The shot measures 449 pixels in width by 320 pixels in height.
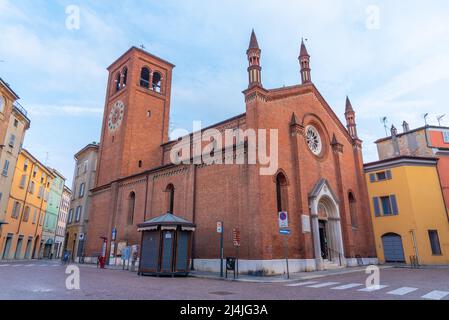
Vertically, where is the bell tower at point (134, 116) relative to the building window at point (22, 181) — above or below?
above

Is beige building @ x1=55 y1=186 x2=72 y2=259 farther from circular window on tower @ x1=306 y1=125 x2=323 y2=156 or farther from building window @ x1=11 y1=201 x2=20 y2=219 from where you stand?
circular window on tower @ x1=306 y1=125 x2=323 y2=156

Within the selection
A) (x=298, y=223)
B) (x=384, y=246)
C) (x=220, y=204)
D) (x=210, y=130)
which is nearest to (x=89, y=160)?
(x=210, y=130)

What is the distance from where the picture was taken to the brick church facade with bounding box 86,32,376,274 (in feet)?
59.0

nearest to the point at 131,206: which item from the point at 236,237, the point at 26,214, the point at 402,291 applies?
the point at 236,237

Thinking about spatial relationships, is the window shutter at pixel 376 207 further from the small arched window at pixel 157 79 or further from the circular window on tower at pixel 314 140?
the small arched window at pixel 157 79

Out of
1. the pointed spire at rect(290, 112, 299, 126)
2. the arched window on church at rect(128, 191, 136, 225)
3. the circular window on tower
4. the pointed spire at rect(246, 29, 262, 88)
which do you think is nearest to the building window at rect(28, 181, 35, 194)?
the arched window on church at rect(128, 191, 136, 225)

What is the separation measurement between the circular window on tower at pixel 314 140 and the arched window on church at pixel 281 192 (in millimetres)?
5055

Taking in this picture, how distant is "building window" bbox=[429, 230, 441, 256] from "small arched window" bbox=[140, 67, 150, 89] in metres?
30.4

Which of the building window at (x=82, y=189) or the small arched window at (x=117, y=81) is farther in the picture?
→ the building window at (x=82, y=189)

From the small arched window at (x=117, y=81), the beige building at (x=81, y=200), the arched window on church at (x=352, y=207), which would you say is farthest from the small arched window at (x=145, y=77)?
the arched window on church at (x=352, y=207)

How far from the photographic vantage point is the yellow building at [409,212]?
82.4 feet

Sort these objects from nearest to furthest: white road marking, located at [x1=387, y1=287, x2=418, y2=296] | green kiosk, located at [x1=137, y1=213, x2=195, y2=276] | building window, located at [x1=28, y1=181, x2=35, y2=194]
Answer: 1. white road marking, located at [x1=387, y1=287, x2=418, y2=296]
2. green kiosk, located at [x1=137, y1=213, x2=195, y2=276]
3. building window, located at [x1=28, y1=181, x2=35, y2=194]

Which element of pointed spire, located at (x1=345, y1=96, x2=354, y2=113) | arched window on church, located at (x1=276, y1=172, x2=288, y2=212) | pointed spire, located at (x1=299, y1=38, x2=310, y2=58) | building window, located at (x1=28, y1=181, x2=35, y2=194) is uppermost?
pointed spire, located at (x1=299, y1=38, x2=310, y2=58)

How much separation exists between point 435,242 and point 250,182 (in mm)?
18774
